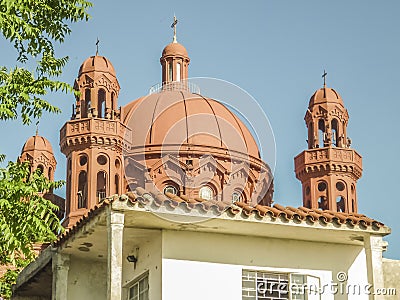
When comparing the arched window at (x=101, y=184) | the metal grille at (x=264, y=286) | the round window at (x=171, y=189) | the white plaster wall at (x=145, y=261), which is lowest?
the metal grille at (x=264, y=286)

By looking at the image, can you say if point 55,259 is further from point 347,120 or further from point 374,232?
point 347,120

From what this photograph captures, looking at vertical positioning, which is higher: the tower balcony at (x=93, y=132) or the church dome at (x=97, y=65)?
the church dome at (x=97, y=65)

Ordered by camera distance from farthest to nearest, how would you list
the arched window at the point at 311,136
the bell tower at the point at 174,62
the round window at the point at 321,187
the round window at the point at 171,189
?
1. the bell tower at the point at 174,62
2. the arched window at the point at 311,136
3. the round window at the point at 321,187
4. the round window at the point at 171,189

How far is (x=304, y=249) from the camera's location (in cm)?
1316

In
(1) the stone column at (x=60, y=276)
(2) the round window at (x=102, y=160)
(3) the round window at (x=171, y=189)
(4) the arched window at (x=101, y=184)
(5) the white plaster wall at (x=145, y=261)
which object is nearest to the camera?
(5) the white plaster wall at (x=145, y=261)

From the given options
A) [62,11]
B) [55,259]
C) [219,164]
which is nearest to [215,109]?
[219,164]

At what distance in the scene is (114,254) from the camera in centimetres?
1157

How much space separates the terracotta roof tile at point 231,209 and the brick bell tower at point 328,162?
1238 inches

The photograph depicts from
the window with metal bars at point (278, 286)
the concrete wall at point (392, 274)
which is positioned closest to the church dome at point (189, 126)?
the concrete wall at point (392, 274)

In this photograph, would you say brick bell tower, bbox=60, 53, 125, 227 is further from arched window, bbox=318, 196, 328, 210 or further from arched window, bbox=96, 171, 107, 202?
arched window, bbox=318, 196, 328, 210

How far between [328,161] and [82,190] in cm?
1190

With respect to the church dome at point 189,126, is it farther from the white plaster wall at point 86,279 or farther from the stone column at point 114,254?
the stone column at point 114,254

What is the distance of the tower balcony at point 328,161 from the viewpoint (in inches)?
1732

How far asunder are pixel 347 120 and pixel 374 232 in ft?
110
